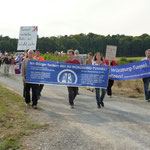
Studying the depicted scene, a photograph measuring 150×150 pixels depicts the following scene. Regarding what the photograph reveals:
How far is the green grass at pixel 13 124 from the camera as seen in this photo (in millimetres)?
4305

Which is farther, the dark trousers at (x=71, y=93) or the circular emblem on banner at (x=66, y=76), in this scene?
the circular emblem on banner at (x=66, y=76)

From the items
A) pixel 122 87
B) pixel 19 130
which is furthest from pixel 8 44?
pixel 19 130

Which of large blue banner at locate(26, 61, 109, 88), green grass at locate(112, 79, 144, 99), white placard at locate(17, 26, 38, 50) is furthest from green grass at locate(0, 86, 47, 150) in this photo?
white placard at locate(17, 26, 38, 50)

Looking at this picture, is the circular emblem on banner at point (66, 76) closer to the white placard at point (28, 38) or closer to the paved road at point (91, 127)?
the paved road at point (91, 127)

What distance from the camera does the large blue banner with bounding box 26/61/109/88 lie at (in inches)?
299

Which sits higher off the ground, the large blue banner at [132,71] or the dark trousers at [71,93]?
the large blue banner at [132,71]

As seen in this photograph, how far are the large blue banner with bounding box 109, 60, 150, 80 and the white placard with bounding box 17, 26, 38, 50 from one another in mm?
5998

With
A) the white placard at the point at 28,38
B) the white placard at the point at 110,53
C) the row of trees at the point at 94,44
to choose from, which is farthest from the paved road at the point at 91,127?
the row of trees at the point at 94,44

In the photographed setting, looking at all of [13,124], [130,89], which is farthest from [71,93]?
[130,89]

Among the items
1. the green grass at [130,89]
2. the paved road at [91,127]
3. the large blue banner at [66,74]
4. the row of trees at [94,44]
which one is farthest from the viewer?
the row of trees at [94,44]

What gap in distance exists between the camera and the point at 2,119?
223 inches

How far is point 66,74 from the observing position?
7.74 metres

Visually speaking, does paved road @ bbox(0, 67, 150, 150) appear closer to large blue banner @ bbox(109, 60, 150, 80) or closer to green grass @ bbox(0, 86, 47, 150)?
green grass @ bbox(0, 86, 47, 150)

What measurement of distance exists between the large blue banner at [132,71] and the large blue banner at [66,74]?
2.56m
